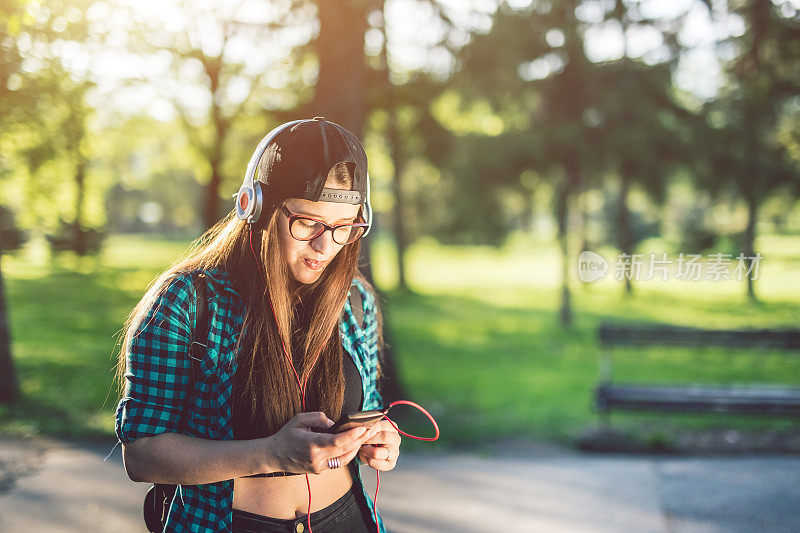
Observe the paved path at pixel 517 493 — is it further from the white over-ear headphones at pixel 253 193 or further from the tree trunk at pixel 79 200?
the tree trunk at pixel 79 200

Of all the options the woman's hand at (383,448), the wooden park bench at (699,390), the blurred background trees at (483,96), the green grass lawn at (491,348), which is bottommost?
the green grass lawn at (491,348)

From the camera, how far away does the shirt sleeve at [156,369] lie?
58.2 inches

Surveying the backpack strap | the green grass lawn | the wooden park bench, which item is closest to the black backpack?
the backpack strap

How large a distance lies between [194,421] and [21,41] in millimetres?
7066

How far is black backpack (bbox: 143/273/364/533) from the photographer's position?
157cm

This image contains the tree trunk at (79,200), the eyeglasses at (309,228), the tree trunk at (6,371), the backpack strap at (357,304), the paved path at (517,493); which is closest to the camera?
the eyeglasses at (309,228)

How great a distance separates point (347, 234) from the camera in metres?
1.79

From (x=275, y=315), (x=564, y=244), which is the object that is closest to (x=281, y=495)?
(x=275, y=315)

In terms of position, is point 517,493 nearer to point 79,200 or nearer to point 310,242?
point 310,242

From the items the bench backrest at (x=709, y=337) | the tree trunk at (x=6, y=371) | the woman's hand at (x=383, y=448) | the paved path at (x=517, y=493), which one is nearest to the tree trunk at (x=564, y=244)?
the bench backrest at (x=709, y=337)

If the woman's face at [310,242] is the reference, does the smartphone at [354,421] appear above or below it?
below

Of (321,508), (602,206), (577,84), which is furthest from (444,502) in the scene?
(602,206)

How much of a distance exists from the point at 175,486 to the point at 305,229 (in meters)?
0.76

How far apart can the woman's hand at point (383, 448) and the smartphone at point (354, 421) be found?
0.12 meters
